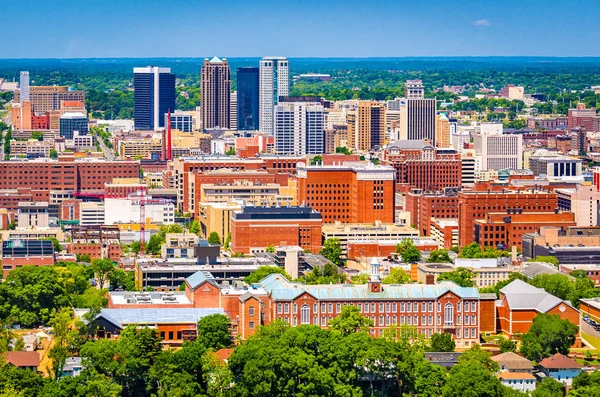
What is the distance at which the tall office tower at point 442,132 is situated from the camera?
18199 centimetres

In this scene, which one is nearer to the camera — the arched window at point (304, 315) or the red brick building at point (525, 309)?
the arched window at point (304, 315)

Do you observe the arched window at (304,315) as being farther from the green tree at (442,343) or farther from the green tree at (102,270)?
the green tree at (102,270)

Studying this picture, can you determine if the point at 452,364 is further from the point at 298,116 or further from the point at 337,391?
the point at 298,116

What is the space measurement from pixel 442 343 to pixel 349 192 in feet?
154

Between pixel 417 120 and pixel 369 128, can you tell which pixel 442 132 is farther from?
pixel 369 128

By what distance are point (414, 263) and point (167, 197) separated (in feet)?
143

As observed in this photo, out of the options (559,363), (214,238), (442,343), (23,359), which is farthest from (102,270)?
(559,363)

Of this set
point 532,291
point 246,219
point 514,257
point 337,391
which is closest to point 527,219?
point 514,257

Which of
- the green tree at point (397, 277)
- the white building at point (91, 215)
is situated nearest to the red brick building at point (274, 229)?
the green tree at point (397, 277)

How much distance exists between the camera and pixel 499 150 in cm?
16700

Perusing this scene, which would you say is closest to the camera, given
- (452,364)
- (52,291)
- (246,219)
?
(452,364)

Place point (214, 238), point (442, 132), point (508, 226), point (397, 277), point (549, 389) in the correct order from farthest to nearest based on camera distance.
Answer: point (442, 132), point (214, 238), point (508, 226), point (397, 277), point (549, 389)

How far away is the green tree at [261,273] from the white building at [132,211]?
112ft

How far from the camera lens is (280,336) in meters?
70.6
